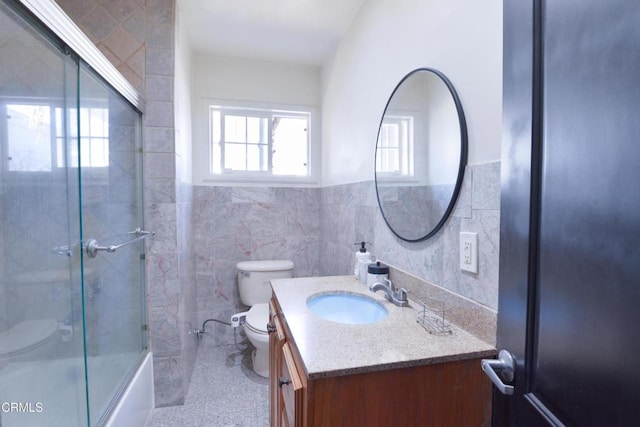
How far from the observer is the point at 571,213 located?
0.46m

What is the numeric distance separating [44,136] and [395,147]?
1351mm

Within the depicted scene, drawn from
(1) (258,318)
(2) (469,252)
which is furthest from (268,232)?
(2) (469,252)

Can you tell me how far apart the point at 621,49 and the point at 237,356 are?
256 centimetres

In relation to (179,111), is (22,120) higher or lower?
lower

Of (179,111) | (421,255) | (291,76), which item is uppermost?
(291,76)

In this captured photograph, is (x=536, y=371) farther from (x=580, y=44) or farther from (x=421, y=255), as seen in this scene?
(x=421, y=255)

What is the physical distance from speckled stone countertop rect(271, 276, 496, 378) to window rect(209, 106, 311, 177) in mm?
1713

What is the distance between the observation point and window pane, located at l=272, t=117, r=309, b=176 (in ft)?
8.79

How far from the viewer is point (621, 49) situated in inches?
14.9

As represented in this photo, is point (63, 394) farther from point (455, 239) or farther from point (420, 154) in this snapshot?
point (420, 154)

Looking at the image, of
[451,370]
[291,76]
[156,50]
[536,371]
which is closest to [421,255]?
[451,370]

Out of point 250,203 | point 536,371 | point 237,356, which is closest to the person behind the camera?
point 536,371

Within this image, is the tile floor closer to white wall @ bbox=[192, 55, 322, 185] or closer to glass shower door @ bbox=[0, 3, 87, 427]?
glass shower door @ bbox=[0, 3, 87, 427]

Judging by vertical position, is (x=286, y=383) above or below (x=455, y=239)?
below
